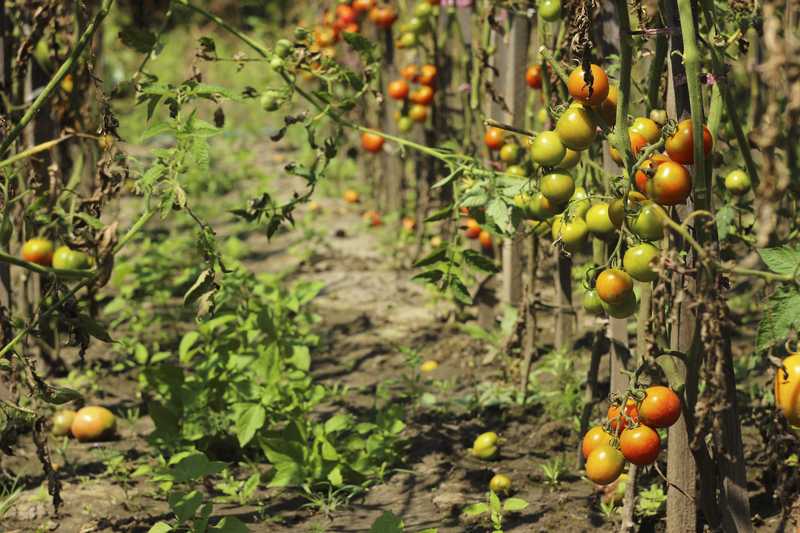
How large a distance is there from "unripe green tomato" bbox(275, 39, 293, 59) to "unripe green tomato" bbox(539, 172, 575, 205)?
3.51ft

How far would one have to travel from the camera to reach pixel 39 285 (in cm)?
403

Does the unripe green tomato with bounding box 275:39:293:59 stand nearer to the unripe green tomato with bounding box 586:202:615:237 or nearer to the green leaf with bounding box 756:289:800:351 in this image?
the unripe green tomato with bounding box 586:202:615:237

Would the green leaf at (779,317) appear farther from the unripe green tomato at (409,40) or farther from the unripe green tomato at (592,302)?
the unripe green tomato at (409,40)

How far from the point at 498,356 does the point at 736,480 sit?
6.44 feet

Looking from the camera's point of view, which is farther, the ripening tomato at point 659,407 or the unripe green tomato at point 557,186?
the unripe green tomato at point 557,186

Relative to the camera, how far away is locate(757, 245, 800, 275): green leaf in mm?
1953

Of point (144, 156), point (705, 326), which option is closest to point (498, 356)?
point (705, 326)

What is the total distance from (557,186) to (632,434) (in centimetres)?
55

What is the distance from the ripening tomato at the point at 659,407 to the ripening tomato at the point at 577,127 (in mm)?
503

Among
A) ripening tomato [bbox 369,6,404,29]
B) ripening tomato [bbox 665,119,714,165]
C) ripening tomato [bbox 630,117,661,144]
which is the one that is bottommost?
ripening tomato [bbox 665,119,714,165]

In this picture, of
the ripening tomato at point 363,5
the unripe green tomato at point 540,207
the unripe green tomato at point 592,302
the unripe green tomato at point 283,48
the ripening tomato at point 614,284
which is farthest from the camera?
the ripening tomato at point 363,5

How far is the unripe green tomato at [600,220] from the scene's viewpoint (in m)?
2.07

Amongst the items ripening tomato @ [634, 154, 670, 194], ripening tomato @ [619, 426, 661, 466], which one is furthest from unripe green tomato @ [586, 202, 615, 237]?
ripening tomato @ [619, 426, 661, 466]

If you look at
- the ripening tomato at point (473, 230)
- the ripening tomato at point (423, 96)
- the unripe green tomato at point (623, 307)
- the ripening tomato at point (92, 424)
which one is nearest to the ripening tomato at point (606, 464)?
the unripe green tomato at point (623, 307)
